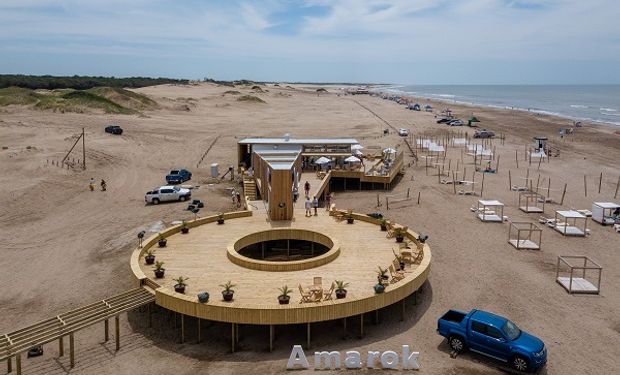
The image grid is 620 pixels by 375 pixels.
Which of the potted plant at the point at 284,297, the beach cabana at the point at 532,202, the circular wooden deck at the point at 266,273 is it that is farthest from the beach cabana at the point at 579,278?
the potted plant at the point at 284,297

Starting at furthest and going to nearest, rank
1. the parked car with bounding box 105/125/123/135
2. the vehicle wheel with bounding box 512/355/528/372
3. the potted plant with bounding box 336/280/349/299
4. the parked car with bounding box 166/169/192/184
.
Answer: the parked car with bounding box 105/125/123/135, the parked car with bounding box 166/169/192/184, the potted plant with bounding box 336/280/349/299, the vehicle wheel with bounding box 512/355/528/372

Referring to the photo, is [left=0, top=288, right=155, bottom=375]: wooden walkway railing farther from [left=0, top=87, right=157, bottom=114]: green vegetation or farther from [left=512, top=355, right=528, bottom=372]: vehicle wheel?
[left=0, top=87, right=157, bottom=114]: green vegetation

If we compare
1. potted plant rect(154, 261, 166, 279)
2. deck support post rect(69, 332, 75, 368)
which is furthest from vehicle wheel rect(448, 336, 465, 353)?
deck support post rect(69, 332, 75, 368)

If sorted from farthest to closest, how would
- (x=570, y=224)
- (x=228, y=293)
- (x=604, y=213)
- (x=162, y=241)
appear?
(x=604, y=213) < (x=570, y=224) < (x=162, y=241) < (x=228, y=293)

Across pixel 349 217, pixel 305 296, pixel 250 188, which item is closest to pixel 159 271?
pixel 305 296

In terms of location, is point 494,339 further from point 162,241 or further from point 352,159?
point 352,159

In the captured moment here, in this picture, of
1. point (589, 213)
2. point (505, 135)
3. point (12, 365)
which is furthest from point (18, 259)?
point (505, 135)
